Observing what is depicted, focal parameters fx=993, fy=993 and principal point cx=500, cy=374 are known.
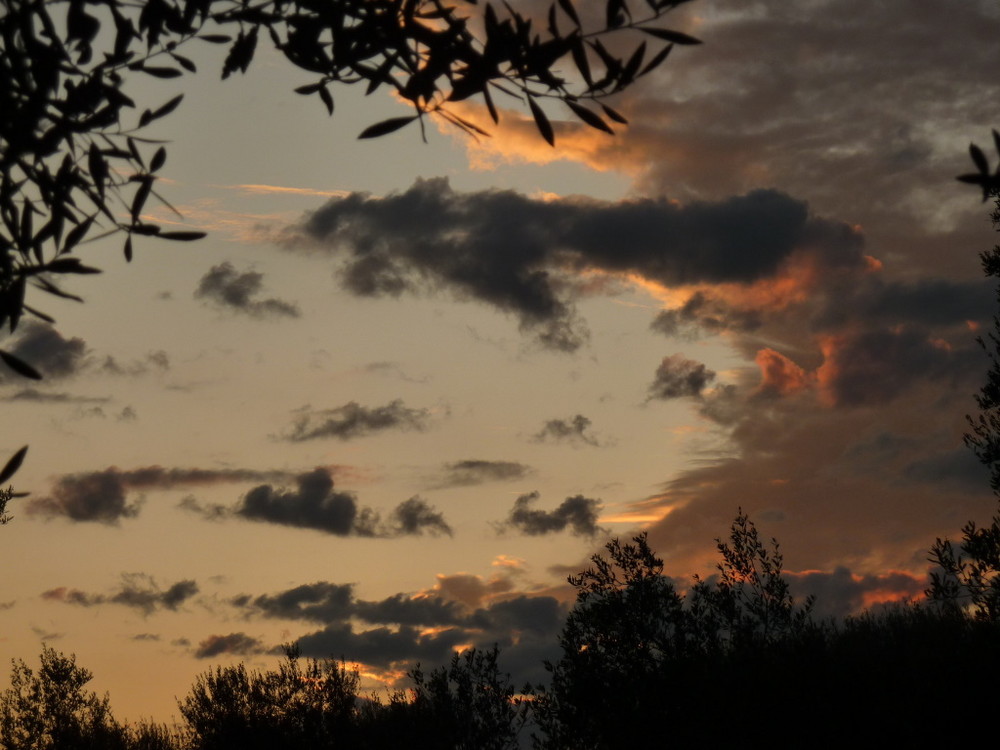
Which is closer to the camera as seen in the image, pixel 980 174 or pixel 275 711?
pixel 980 174

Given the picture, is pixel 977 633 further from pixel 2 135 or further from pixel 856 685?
pixel 2 135

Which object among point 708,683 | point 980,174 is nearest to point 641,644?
point 708,683

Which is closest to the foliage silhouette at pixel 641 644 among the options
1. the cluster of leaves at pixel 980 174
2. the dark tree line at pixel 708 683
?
the dark tree line at pixel 708 683

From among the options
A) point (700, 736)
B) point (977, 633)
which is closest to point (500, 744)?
point (700, 736)

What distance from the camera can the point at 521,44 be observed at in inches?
248

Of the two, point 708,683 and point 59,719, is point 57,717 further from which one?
point 708,683

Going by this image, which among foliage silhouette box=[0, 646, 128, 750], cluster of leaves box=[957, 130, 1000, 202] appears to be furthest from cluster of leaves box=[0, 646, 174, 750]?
cluster of leaves box=[957, 130, 1000, 202]

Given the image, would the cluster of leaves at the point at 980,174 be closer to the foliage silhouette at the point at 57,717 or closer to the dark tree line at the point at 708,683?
the dark tree line at the point at 708,683

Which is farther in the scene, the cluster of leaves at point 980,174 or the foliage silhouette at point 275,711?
the foliage silhouette at point 275,711

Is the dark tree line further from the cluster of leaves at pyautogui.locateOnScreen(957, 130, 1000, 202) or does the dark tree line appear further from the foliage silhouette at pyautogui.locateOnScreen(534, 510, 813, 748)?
the cluster of leaves at pyautogui.locateOnScreen(957, 130, 1000, 202)

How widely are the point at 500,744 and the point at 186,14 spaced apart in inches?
923

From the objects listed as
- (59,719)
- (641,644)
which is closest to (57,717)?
(59,719)

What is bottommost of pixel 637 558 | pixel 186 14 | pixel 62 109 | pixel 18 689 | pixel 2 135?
pixel 18 689

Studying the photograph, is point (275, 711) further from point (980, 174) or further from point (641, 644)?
point (980, 174)
